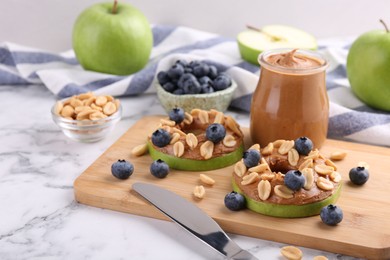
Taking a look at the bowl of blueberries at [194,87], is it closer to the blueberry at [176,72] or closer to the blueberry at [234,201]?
the blueberry at [176,72]

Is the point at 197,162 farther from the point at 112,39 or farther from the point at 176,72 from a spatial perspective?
the point at 112,39

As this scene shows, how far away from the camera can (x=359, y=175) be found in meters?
1.40

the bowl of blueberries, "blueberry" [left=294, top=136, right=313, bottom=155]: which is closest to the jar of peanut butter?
"blueberry" [left=294, top=136, right=313, bottom=155]

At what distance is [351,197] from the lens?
4.46 feet

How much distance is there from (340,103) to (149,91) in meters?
0.60

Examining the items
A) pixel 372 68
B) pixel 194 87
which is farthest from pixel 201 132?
pixel 372 68

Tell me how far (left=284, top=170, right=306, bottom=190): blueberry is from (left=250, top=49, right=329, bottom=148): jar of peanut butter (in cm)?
27

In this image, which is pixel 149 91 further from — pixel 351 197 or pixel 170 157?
pixel 351 197

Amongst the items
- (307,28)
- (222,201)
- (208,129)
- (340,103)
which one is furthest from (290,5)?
(222,201)

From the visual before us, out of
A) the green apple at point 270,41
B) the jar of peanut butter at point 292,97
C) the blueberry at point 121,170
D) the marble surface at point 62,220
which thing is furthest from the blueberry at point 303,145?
the green apple at point 270,41

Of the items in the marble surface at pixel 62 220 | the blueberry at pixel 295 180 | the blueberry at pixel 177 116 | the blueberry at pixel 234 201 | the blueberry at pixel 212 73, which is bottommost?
the marble surface at pixel 62 220

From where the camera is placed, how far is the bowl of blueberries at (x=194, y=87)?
1.76 meters

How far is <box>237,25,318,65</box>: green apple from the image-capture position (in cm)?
202

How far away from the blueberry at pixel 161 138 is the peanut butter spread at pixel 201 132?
0.04ft
